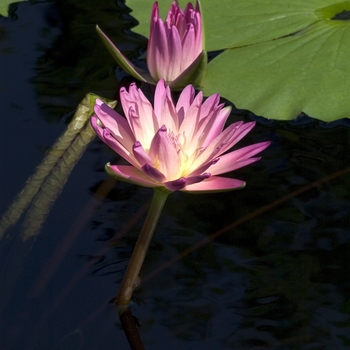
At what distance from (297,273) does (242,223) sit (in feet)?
0.76

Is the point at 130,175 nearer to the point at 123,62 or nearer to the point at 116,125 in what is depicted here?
the point at 116,125

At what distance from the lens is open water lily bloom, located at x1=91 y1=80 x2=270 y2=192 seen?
48.3 inches

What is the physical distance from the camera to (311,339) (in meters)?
1.39

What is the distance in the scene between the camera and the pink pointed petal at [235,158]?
1.27 metres

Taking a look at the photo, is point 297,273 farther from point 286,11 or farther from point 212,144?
point 286,11

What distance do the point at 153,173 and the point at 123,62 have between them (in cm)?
84

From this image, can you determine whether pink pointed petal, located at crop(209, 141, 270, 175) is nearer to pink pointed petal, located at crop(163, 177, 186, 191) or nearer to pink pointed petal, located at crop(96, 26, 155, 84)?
pink pointed petal, located at crop(163, 177, 186, 191)

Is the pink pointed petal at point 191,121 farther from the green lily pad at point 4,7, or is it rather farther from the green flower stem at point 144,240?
the green lily pad at point 4,7

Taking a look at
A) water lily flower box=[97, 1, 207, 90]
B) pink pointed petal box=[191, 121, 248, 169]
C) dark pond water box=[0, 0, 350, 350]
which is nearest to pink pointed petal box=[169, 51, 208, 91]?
water lily flower box=[97, 1, 207, 90]

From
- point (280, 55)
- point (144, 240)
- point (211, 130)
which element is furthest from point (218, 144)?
point (280, 55)

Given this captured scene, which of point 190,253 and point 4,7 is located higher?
point 4,7

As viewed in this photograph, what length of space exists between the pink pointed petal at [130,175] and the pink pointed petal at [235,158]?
143 mm

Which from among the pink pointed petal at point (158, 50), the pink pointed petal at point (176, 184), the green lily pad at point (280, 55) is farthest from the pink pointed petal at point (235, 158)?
the pink pointed petal at point (158, 50)

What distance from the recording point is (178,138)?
1.32 metres
